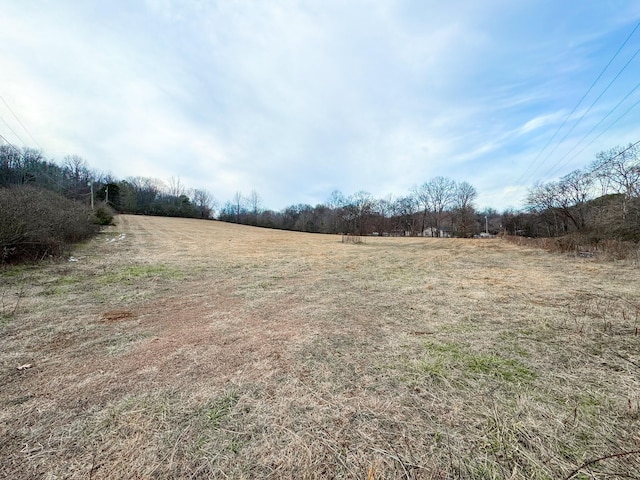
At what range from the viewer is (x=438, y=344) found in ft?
10.1

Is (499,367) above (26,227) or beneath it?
beneath

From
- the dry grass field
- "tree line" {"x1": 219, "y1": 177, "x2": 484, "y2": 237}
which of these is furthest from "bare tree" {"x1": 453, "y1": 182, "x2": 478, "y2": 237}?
the dry grass field

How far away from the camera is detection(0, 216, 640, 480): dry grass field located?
4.97 ft

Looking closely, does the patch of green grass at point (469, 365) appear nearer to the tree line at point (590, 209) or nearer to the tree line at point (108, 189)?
the tree line at point (590, 209)

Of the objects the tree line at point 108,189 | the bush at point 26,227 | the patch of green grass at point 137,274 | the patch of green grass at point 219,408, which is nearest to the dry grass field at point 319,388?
the patch of green grass at point 219,408

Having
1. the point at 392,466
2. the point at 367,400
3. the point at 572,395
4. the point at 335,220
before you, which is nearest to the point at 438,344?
the point at 572,395

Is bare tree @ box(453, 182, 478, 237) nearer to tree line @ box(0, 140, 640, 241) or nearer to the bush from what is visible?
tree line @ box(0, 140, 640, 241)

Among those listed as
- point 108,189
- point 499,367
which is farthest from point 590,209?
point 108,189

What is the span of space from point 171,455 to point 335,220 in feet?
153

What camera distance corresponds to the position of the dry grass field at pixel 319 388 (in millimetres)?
1514

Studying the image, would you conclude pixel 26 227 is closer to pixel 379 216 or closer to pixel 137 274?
pixel 137 274

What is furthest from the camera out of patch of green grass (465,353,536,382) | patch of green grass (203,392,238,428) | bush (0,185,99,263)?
bush (0,185,99,263)

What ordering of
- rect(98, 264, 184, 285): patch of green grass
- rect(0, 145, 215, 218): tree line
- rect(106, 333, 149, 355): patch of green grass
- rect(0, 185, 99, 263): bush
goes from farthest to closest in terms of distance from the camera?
1. rect(0, 145, 215, 218): tree line
2. rect(0, 185, 99, 263): bush
3. rect(98, 264, 184, 285): patch of green grass
4. rect(106, 333, 149, 355): patch of green grass

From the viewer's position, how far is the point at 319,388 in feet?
7.31
